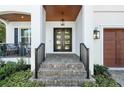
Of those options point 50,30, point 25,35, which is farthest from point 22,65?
point 25,35

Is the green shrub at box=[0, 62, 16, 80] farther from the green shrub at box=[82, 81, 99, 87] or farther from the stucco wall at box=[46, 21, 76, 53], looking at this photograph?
the stucco wall at box=[46, 21, 76, 53]

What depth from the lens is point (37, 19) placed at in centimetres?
1015

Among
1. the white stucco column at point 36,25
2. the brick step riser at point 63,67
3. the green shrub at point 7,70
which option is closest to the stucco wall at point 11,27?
the green shrub at point 7,70

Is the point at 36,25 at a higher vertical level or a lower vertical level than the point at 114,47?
higher

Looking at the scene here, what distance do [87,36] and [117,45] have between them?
419 cm

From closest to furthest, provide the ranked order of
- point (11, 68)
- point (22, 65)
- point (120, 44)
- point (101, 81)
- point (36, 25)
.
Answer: point (101, 81) → point (36, 25) → point (11, 68) → point (22, 65) → point (120, 44)

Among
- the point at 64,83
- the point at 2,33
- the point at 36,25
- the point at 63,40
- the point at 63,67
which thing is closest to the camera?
the point at 64,83

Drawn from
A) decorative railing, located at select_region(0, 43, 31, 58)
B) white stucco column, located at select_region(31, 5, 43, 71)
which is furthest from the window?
white stucco column, located at select_region(31, 5, 43, 71)

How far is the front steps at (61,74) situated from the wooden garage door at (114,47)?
4.44 metres

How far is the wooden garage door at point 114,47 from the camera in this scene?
13516 millimetres

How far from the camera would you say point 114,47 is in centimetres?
1361

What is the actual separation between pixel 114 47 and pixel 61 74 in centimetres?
556

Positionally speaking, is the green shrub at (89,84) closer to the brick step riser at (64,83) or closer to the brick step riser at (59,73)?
the brick step riser at (64,83)

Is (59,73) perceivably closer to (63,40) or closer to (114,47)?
(114,47)
